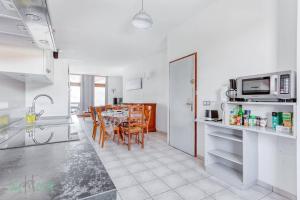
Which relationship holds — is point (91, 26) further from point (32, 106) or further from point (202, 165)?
point (202, 165)

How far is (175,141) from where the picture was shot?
11.1ft

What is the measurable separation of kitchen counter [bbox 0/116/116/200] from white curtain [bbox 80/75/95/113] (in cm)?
881

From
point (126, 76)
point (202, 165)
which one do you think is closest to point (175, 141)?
point (202, 165)

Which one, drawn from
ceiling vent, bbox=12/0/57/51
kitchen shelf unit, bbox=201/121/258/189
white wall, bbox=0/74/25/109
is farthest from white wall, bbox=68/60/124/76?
kitchen shelf unit, bbox=201/121/258/189

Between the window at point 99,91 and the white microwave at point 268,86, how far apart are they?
8625mm

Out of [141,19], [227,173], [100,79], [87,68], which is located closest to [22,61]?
[141,19]

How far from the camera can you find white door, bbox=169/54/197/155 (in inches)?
115

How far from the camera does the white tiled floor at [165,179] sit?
68.3 inches

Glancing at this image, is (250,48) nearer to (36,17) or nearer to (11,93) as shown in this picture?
(36,17)

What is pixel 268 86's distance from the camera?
66.7 inches

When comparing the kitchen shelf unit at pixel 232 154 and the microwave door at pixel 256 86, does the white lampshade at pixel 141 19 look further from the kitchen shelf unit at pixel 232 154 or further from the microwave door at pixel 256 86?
the kitchen shelf unit at pixel 232 154

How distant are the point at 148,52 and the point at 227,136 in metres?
3.77

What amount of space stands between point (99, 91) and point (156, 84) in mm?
5619

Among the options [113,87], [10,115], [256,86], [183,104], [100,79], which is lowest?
[10,115]
